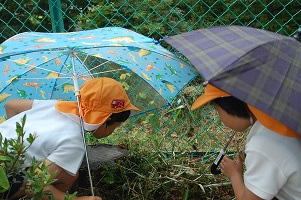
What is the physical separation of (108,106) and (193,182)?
0.90 m

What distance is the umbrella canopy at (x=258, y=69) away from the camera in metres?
1.49

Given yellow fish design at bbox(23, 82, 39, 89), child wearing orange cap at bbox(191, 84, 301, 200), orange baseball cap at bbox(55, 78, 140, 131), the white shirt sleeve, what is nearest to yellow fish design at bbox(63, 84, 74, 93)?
yellow fish design at bbox(23, 82, 39, 89)

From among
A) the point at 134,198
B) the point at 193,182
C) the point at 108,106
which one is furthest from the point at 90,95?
the point at 193,182

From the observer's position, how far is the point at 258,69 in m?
1.57

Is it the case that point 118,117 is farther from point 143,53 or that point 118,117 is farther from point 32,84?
point 32,84

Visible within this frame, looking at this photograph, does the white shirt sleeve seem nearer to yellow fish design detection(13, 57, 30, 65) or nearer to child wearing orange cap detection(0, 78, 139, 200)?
child wearing orange cap detection(0, 78, 139, 200)

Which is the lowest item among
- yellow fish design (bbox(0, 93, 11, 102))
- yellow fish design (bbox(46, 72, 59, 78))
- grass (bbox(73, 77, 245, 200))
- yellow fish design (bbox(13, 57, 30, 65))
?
grass (bbox(73, 77, 245, 200))

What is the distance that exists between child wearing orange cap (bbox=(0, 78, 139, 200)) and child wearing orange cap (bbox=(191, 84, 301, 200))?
48cm

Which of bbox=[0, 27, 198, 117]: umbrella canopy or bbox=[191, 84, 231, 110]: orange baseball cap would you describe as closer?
bbox=[191, 84, 231, 110]: orange baseball cap

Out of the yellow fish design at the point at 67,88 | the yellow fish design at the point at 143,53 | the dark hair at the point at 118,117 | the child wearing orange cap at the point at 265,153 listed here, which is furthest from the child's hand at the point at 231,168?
the yellow fish design at the point at 67,88

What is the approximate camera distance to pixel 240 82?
1.51 m

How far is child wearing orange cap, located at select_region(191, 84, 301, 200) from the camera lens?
175 cm

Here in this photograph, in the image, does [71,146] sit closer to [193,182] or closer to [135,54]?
[135,54]

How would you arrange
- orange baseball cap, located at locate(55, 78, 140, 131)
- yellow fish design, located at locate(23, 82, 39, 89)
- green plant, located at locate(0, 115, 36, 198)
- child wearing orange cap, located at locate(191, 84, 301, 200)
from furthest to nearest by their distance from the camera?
1. yellow fish design, located at locate(23, 82, 39, 89)
2. orange baseball cap, located at locate(55, 78, 140, 131)
3. child wearing orange cap, located at locate(191, 84, 301, 200)
4. green plant, located at locate(0, 115, 36, 198)
